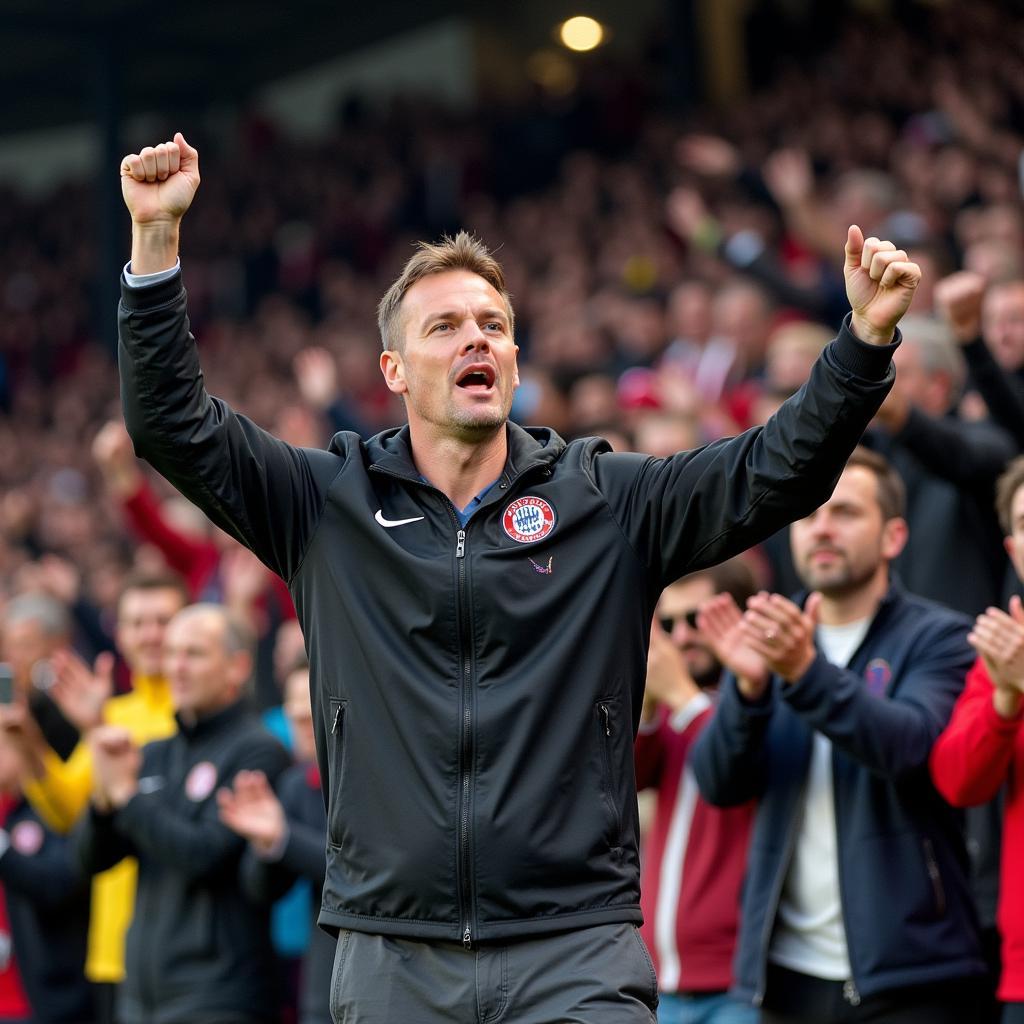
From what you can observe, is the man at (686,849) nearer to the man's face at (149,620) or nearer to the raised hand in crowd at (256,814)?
the raised hand in crowd at (256,814)

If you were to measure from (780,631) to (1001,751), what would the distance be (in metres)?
0.58

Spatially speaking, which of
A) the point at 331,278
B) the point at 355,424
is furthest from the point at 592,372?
the point at 331,278

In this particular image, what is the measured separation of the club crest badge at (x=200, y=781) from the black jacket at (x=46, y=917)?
72 cm

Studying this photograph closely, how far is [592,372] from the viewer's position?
8.38 m

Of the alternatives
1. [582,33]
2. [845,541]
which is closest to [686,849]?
[845,541]

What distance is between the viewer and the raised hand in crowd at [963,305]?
17.3 feet

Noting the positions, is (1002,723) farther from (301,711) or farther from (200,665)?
(200,665)

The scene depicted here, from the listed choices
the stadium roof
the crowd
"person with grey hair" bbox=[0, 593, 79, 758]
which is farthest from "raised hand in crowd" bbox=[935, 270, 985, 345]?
the stadium roof

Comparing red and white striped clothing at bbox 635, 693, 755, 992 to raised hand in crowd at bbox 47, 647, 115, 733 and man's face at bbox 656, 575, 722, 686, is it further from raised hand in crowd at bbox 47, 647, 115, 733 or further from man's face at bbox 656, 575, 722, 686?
raised hand in crowd at bbox 47, 647, 115, 733

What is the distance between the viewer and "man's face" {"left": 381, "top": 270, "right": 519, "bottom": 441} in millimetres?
3623

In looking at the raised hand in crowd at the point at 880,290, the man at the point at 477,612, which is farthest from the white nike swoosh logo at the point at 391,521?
the raised hand in crowd at the point at 880,290

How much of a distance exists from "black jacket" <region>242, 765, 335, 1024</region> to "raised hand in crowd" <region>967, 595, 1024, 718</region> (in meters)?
2.12

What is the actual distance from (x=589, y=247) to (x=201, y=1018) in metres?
8.35

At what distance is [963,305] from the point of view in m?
5.28
